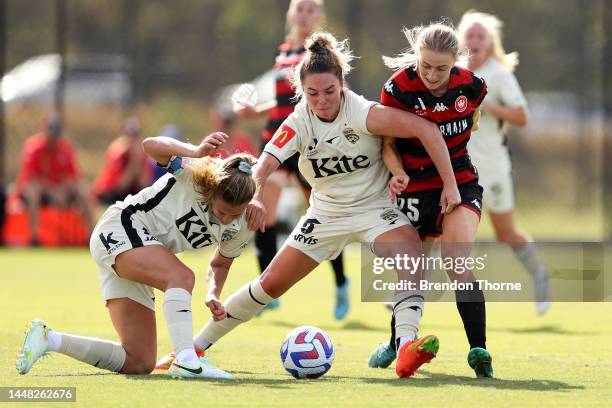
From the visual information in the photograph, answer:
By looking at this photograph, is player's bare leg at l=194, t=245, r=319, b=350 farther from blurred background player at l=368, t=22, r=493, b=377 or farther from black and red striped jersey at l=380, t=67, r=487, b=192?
black and red striped jersey at l=380, t=67, r=487, b=192

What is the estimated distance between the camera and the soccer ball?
18.2ft

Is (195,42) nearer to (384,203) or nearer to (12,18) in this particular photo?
(12,18)

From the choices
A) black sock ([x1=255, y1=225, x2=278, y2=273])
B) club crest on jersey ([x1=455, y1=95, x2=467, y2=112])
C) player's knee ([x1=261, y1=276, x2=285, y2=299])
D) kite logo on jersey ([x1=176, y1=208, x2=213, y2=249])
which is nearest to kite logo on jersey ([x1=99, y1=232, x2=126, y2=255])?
kite logo on jersey ([x1=176, y1=208, x2=213, y2=249])

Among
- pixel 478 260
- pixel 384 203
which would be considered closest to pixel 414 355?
pixel 384 203

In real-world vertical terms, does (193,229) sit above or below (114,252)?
above

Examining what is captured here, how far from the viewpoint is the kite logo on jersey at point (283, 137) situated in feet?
18.9

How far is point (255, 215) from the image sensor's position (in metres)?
5.48

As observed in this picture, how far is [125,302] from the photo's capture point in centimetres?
576

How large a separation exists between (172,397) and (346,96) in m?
1.85

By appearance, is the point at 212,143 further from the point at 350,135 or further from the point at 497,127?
the point at 497,127

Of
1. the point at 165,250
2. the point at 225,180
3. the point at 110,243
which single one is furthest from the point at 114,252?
the point at 225,180

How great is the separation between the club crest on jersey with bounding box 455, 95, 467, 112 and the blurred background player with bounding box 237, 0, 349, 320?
8.48ft

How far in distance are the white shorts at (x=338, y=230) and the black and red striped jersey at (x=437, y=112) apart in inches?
7.9

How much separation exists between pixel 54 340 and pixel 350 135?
1740 millimetres
